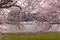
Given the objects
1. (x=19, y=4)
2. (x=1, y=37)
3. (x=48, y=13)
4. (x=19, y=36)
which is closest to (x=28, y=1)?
(x=19, y=4)

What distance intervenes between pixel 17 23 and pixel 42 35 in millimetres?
2947

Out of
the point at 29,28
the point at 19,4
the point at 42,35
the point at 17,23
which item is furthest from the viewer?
the point at 42,35

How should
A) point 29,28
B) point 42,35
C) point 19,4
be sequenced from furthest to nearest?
point 42,35
point 29,28
point 19,4

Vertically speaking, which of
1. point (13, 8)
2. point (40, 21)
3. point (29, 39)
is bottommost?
point (29, 39)

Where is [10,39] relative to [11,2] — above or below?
below

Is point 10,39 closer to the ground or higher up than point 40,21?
closer to the ground

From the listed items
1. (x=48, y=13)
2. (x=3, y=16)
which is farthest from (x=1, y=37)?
(x=48, y=13)

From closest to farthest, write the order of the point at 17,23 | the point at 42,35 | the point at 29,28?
the point at 17,23 < the point at 29,28 < the point at 42,35

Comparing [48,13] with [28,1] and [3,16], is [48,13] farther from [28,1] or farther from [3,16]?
[3,16]

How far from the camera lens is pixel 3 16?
7.90 m

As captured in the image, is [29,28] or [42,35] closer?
[29,28]

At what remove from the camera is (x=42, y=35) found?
10.5 metres

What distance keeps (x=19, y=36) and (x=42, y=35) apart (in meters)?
0.97

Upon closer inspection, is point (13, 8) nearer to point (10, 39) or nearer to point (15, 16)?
point (15, 16)
